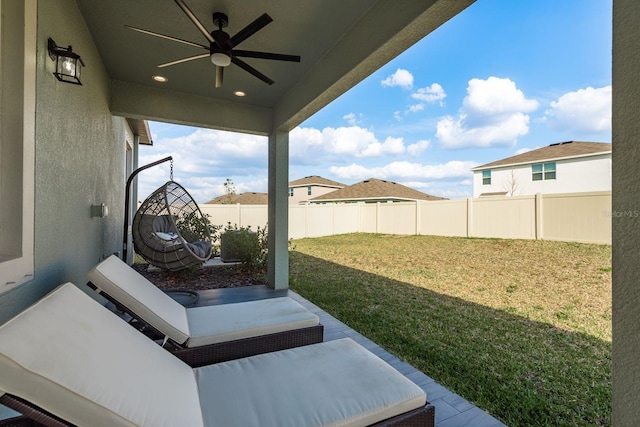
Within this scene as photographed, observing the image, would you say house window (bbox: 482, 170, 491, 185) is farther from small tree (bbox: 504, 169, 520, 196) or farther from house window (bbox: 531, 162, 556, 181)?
house window (bbox: 531, 162, 556, 181)

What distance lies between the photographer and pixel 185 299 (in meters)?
4.39

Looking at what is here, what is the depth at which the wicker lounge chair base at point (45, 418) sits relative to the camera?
32.9 inches

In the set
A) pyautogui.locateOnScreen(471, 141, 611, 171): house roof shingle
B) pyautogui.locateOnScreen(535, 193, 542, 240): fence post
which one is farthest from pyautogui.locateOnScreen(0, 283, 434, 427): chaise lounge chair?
pyautogui.locateOnScreen(471, 141, 611, 171): house roof shingle

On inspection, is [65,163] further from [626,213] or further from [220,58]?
[626,213]

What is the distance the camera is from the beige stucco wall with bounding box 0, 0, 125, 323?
5.89 ft

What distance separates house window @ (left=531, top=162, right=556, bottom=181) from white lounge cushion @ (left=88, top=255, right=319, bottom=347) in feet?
49.9

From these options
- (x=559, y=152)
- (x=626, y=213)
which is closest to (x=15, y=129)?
(x=626, y=213)

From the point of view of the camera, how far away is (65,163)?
2.25m

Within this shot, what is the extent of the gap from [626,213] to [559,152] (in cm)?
1584

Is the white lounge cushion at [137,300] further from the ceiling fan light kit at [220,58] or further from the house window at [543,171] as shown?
the house window at [543,171]

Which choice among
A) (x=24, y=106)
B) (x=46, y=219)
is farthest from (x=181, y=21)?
(x=46, y=219)

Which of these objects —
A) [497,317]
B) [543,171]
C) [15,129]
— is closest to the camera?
[15,129]

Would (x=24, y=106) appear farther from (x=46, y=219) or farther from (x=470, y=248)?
(x=470, y=248)

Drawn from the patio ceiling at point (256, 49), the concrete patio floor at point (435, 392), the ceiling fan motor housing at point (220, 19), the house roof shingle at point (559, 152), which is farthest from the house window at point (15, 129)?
the house roof shingle at point (559, 152)
